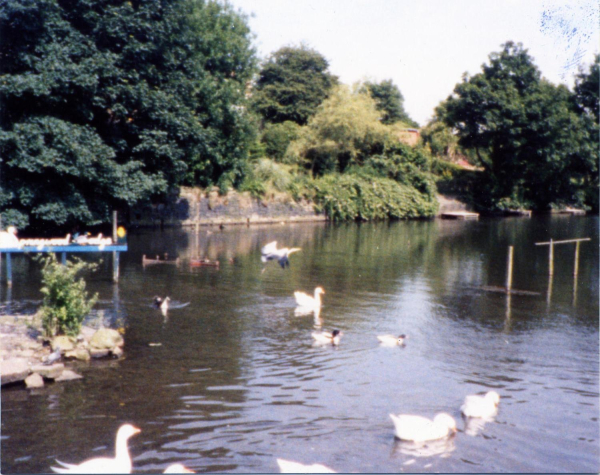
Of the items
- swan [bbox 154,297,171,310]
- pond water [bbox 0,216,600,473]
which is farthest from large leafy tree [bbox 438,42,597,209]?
swan [bbox 154,297,171,310]

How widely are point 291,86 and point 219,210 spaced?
72.6 ft

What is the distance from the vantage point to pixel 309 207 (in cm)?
5259

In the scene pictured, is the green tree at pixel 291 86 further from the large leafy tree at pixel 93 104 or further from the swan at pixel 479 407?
→ the swan at pixel 479 407

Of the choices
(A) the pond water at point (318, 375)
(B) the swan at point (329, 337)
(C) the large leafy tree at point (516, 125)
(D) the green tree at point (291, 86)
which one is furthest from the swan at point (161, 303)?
(C) the large leafy tree at point (516, 125)

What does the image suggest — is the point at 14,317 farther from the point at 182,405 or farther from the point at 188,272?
the point at 188,272

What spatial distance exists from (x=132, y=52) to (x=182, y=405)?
21.6 metres

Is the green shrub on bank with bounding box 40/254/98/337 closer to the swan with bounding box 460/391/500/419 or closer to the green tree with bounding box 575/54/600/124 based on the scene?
the swan with bounding box 460/391/500/419

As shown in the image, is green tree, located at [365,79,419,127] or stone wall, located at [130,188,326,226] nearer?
stone wall, located at [130,188,326,226]

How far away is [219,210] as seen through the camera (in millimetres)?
46031

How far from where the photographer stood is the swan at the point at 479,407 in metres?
10.7

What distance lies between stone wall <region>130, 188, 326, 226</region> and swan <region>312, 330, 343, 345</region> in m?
26.8

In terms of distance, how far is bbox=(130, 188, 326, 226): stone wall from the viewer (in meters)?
42.1

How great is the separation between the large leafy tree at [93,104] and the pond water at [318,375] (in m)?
3.87

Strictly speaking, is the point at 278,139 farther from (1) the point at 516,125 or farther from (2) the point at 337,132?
(1) the point at 516,125
